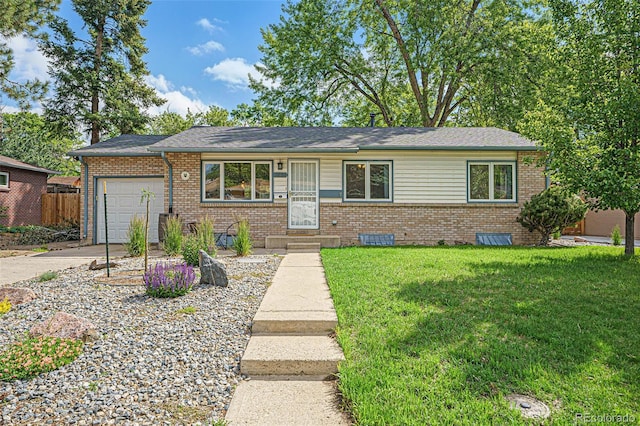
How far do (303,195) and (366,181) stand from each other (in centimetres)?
193

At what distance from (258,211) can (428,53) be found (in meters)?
13.8

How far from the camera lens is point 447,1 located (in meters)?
18.0

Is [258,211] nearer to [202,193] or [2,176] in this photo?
[202,193]

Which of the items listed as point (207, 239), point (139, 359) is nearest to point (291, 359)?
point (139, 359)

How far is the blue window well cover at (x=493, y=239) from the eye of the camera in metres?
10.5

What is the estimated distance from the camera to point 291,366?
9.31ft

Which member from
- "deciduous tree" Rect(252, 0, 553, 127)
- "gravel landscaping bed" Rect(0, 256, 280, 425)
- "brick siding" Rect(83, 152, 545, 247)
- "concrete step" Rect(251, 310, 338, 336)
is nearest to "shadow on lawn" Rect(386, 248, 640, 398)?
"concrete step" Rect(251, 310, 338, 336)

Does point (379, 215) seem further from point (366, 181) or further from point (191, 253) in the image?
point (191, 253)

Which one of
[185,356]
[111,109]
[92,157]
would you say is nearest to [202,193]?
[92,157]

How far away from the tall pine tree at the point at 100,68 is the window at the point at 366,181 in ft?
46.0

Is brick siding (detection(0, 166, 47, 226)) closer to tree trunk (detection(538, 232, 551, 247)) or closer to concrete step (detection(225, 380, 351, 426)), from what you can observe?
concrete step (detection(225, 380, 351, 426))

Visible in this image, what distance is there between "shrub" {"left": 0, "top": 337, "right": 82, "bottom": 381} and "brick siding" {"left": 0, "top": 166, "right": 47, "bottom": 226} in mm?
14120

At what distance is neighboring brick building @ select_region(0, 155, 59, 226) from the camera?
44.4ft

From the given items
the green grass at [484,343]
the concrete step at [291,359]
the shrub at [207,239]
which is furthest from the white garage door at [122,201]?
the concrete step at [291,359]
